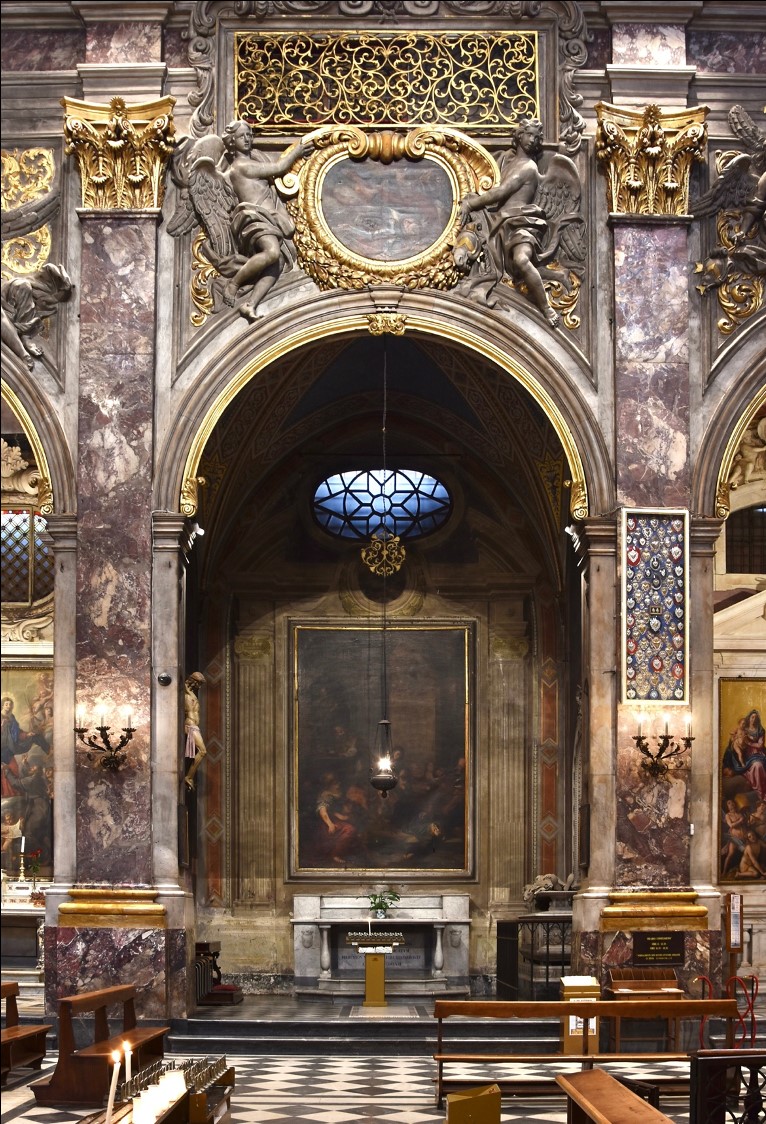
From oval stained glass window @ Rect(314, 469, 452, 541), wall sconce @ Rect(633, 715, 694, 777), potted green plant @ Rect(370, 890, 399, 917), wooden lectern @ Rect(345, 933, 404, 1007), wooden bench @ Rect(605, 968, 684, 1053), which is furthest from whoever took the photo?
oval stained glass window @ Rect(314, 469, 452, 541)

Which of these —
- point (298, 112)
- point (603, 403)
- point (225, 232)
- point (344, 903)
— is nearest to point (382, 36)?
point (298, 112)

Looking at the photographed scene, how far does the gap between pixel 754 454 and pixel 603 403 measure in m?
3.52

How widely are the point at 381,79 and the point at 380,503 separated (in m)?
6.15

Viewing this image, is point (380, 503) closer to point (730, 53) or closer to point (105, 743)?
point (105, 743)

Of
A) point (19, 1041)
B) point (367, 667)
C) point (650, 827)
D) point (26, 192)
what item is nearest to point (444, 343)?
point (26, 192)

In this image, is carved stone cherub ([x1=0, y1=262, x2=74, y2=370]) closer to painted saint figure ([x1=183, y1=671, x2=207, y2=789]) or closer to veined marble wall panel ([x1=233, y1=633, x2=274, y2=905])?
painted saint figure ([x1=183, y1=671, x2=207, y2=789])

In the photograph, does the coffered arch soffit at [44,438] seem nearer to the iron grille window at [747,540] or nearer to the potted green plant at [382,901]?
the potted green plant at [382,901]

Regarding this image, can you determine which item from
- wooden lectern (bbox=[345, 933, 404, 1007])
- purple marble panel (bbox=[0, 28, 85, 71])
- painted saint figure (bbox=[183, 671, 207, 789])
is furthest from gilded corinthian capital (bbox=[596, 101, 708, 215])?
wooden lectern (bbox=[345, 933, 404, 1007])

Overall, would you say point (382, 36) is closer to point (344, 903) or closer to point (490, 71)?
point (490, 71)

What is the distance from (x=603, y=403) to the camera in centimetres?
1811

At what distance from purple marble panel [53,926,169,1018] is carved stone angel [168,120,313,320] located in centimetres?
629

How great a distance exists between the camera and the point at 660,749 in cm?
1733

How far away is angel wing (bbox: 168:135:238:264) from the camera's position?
18.2 metres

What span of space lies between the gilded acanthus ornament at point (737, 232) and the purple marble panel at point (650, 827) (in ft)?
15.1
